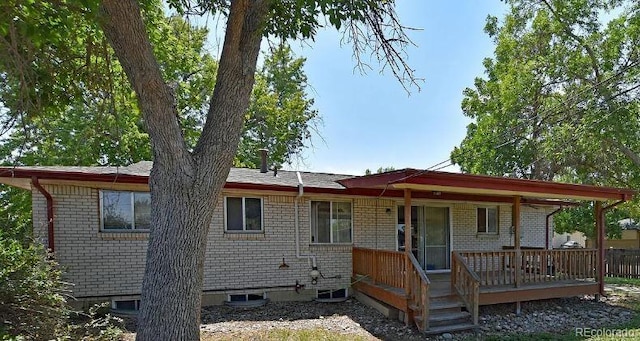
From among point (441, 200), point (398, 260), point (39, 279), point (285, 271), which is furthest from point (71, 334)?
point (441, 200)

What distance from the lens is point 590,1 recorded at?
15.4m

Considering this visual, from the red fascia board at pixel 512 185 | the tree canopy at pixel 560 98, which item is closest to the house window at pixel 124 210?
the red fascia board at pixel 512 185

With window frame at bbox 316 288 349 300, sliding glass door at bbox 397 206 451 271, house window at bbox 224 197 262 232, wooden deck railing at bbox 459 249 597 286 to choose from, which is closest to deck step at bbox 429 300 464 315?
wooden deck railing at bbox 459 249 597 286

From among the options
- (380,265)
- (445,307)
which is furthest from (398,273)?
(445,307)

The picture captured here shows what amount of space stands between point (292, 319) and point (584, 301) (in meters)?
7.67

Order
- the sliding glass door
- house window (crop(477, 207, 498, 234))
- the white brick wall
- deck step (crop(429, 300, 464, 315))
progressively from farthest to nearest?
house window (crop(477, 207, 498, 234)), the sliding glass door, the white brick wall, deck step (crop(429, 300, 464, 315))

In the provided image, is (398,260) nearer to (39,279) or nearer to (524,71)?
(39,279)

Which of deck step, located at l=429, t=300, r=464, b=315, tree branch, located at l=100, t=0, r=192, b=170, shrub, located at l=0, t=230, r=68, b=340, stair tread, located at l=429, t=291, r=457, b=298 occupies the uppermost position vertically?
tree branch, located at l=100, t=0, r=192, b=170

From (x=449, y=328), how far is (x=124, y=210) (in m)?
7.05

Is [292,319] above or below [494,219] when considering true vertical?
below

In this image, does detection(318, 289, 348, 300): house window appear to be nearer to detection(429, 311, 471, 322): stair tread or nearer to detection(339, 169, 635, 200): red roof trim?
detection(339, 169, 635, 200): red roof trim

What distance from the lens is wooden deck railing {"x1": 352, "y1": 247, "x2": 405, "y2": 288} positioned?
25.9ft

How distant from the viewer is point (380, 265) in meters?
8.66

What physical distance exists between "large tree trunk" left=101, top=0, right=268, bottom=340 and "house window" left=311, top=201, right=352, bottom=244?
5270 mm
